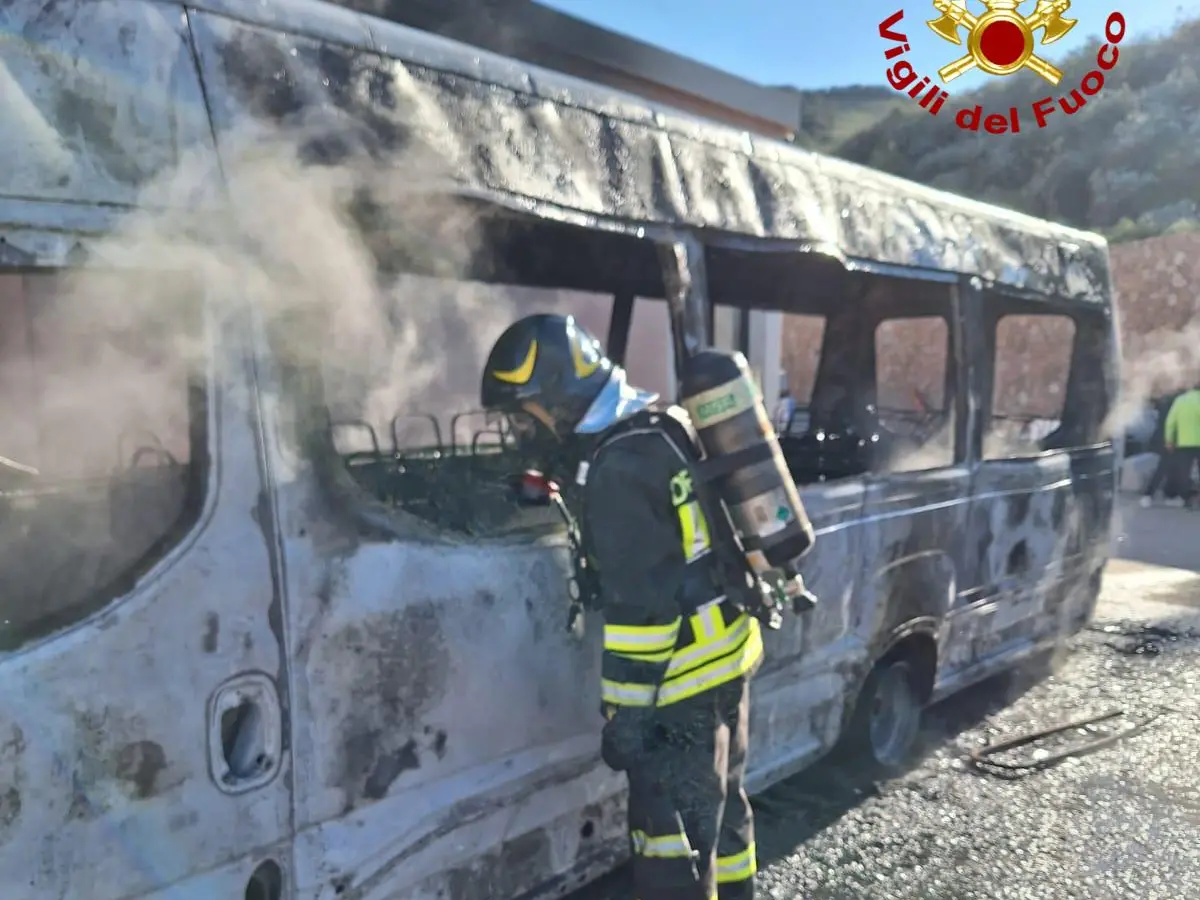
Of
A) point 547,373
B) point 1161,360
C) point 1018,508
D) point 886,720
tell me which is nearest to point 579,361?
point 547,373

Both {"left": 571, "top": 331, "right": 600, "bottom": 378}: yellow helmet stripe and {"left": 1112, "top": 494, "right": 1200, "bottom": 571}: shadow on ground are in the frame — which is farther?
{"left": 1112, "top": 494, "right": 1200, "bottom": 571}: shadow on ground

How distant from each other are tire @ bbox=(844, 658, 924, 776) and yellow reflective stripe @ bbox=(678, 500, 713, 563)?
1932 mm

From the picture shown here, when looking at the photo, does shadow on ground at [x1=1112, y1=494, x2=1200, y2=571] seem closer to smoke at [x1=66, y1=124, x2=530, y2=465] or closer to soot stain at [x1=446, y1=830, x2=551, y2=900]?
soot stain at [x1=446, y1=830, x2=551, y2=900]

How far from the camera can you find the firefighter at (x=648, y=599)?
2.47m

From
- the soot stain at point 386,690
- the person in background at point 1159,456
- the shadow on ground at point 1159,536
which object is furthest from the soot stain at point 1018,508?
the person in background at point 1159,456

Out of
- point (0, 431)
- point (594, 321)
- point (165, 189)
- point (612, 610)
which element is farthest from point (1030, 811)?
point (0, 431)

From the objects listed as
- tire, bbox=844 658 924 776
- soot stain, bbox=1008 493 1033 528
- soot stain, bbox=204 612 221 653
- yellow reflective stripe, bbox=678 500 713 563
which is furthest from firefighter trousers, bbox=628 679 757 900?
soot stain, bbox=1008 493 1033 528

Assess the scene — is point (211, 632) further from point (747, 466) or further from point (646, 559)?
point (747, 466)

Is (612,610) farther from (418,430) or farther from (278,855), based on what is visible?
(418,430)

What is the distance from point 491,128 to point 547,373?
624 mm

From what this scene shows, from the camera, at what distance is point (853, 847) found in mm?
3773

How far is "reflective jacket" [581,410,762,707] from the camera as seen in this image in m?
2.44

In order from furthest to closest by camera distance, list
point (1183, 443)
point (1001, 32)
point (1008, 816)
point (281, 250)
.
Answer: point (1183, 443)
point (1001, 32)
point (1008, 816)
point (281, 250)

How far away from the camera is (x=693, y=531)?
256 cm
